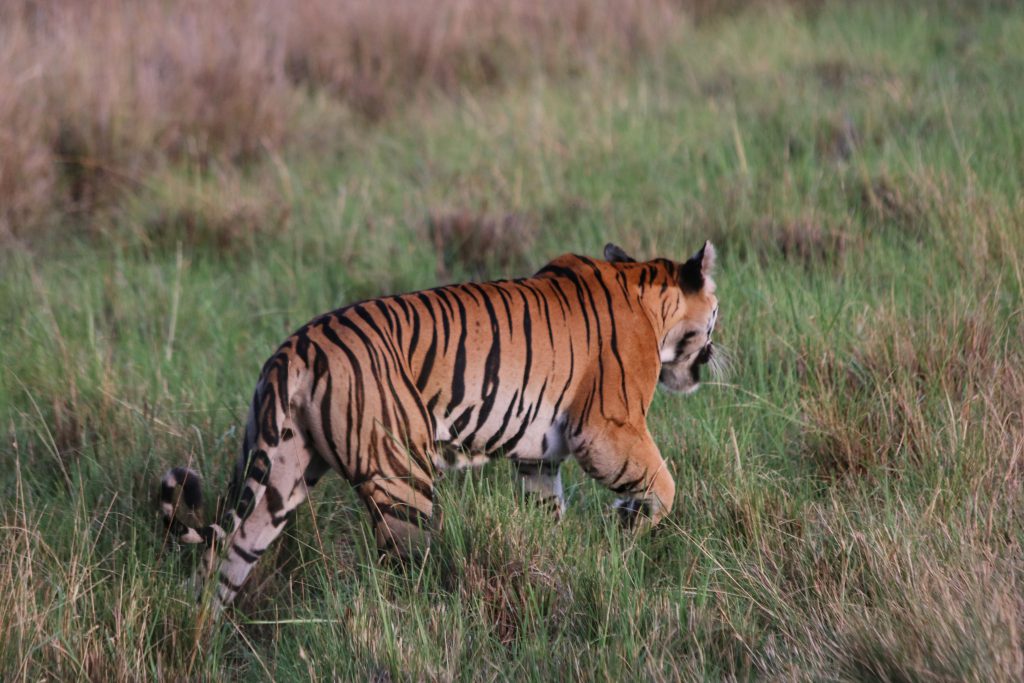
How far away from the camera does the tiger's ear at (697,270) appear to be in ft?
13.7

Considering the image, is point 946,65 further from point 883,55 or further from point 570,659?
point 570,659

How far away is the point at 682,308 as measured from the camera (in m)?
4.25

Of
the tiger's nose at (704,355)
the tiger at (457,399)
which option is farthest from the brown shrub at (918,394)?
the tiger at (457,399)

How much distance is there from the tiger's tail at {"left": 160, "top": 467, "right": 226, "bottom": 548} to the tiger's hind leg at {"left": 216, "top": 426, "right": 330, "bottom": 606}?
0.07 meters

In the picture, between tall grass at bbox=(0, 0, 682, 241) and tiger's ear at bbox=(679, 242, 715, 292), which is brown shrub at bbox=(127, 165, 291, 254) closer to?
tall grass at bbox=(0, 0, 682, 241)

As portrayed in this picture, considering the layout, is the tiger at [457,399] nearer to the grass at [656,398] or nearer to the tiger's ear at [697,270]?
the tiger's ear at [697,270]

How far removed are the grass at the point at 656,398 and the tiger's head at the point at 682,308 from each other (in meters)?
0.19

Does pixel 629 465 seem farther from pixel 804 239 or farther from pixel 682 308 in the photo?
pixel 804 239

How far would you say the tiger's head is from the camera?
4.20 meters

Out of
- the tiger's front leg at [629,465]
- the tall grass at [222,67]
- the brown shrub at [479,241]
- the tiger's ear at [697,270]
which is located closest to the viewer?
the tiger's front leg at [629,465]

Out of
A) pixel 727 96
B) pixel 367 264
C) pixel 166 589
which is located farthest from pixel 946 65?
pixel 166 589

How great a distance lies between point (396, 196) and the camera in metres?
7.22

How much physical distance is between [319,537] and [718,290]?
2.28m

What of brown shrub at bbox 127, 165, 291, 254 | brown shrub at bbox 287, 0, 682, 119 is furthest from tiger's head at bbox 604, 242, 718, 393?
brown shrub at bbox 287, 0, 682, 119
